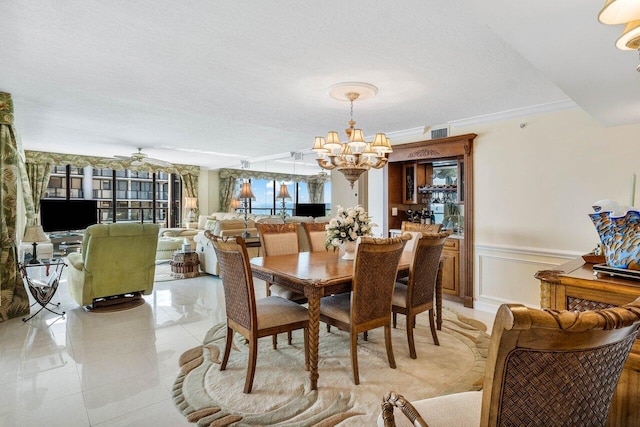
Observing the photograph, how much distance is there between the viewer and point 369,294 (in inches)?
96.4

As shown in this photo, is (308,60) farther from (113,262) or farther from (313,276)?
(113,262)

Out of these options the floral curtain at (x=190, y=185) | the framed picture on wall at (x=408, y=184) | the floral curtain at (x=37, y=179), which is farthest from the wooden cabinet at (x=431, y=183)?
the floral curtain at (x=37, y=179)

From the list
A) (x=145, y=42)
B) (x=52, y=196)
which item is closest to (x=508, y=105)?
(x=145, y=42)

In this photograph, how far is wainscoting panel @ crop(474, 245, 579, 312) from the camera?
3.77 m

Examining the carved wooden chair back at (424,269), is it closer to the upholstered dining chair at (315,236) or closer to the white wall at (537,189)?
the upholstered dining chair at (315,236)

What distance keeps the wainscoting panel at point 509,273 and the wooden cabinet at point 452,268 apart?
0.24m

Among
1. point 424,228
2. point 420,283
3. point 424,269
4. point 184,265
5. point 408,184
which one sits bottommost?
point 184,265

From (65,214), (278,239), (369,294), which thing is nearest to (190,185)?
(65,214)

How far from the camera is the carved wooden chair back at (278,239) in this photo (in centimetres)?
358

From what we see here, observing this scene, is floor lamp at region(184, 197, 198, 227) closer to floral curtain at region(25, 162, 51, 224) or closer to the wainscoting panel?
floral curtain at region(25, 162, 51, 224)

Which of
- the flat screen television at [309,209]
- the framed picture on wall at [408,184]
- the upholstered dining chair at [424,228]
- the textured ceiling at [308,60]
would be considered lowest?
the upholstered dining chair at [424,228]

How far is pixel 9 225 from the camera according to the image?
3.63 meters

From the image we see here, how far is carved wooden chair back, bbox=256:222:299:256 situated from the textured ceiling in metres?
1.39

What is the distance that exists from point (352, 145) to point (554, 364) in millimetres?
2800
